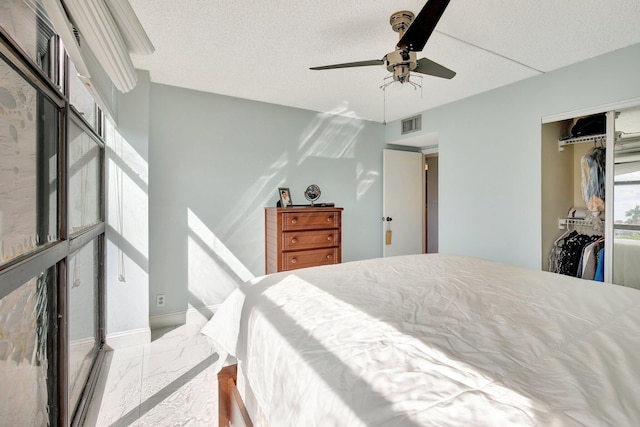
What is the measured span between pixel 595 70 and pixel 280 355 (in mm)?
3281

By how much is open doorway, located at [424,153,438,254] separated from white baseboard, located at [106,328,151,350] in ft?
15.2

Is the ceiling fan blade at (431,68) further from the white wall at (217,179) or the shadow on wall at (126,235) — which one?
the shadow on wall at (126,235)

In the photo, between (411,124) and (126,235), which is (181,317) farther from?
(411,124)

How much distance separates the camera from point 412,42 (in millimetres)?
→ 1554

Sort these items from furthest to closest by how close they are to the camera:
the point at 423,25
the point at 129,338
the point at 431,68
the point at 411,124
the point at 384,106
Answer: the point at 411,124
the point at 384,106
the point at 129,338
the point at 431,68
the point at 423,25

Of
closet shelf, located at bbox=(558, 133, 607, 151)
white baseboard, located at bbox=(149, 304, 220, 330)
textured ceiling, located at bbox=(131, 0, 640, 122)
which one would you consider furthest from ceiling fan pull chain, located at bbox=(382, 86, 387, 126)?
white baseboard, located at bbox=(149, 304, 220, 330)

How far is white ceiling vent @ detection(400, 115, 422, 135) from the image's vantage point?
3953 millimetres

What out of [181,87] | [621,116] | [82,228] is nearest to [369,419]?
[82,228]

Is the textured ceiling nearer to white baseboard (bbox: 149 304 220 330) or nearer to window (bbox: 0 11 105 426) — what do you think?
window (bbox: 0 11 105 426)

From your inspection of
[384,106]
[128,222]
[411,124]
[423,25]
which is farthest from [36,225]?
[411,124]

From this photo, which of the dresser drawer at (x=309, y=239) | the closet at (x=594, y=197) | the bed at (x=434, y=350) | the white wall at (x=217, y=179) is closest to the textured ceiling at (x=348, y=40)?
the white wall at (x=217, y=179)

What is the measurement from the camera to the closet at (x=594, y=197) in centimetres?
231

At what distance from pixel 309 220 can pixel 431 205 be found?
3.34 meters

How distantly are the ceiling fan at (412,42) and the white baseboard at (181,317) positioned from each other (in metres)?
2.75
